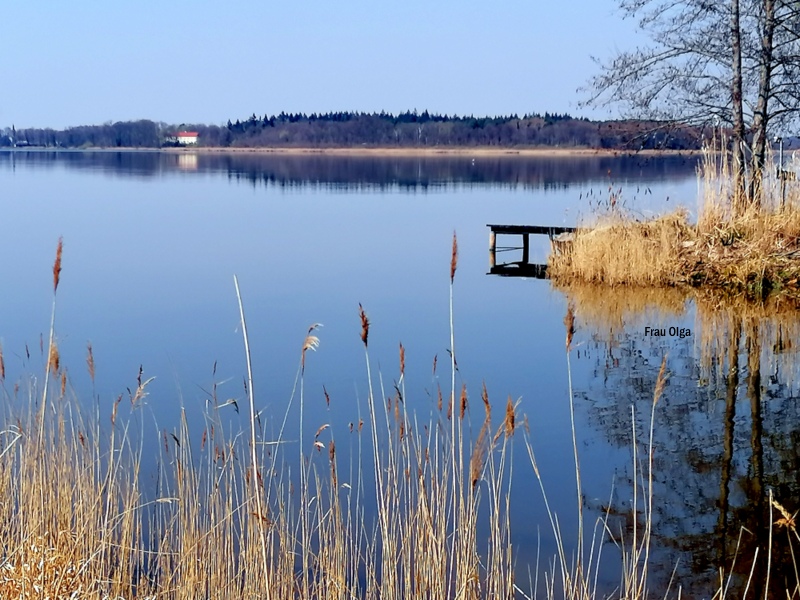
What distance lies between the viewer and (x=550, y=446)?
6.75 meters

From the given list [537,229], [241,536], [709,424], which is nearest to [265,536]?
[241,536]

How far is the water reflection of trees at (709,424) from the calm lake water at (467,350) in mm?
20

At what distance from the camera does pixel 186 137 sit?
14838cm

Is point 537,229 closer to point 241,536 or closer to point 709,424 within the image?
point 709,424

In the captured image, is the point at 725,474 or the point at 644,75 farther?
the point at 644,75

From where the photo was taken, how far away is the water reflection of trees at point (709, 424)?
4.88 m

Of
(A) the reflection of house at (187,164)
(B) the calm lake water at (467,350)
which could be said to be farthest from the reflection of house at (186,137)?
(B) the calm lake water at (467,350)

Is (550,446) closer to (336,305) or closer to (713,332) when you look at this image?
(713,332)

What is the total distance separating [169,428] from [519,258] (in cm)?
1141

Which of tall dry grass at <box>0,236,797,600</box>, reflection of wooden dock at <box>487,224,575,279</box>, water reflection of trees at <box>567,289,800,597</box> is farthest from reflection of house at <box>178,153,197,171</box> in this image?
tall dry grass at <box>0,236,797,600</box>

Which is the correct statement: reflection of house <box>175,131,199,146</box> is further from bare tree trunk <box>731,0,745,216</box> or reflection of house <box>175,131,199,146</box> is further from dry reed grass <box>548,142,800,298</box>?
dry reed grass <box>548,142,800,298</box>

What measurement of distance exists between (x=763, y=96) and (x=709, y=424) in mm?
8524

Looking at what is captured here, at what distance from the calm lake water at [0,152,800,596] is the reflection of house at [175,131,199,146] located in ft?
422

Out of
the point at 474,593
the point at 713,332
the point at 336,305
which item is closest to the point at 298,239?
the point at 336,305
